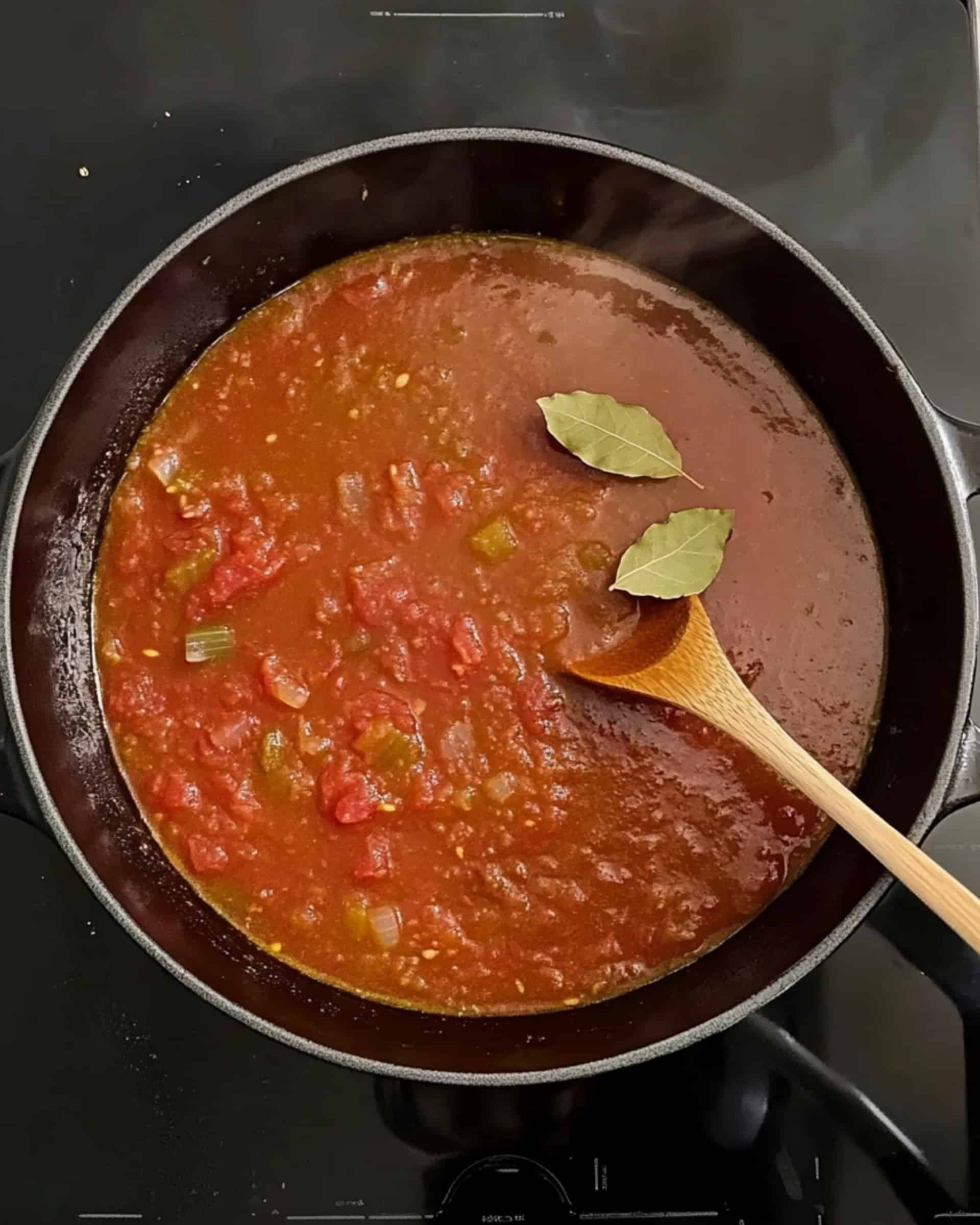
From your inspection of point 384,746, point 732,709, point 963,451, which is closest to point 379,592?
A: point 384,746

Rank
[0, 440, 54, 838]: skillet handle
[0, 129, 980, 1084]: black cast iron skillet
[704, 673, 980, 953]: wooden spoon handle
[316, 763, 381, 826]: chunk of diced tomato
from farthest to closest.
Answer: [316, 763, 381, 826]: chunk of diced tomato
[0, 129, 980, 1084]: black cast iron skillet
[0, 440, 54, 838]: skillet handle
[704, 673, 980, 953]: wooden spoon handle

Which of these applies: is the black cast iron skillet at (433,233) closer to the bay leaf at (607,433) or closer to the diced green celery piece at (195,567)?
the diced green celery piece at (195,567)

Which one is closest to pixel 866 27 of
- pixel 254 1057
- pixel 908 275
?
pixel 908 275

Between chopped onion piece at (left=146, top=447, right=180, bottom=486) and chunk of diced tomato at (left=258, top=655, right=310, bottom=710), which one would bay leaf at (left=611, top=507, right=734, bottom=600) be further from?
chopped onion piece at (left=146, top=447, right=180, bottom=486)

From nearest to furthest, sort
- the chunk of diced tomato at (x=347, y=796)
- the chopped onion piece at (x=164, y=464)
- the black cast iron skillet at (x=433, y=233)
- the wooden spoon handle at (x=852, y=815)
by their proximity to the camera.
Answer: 1. the wooden spoon handle at (x=852, y=815)
2. the black cast iron skillet at (x=433, y=233)
3. the chunk of diced tomato at (x=347, y=796)
4. the chopped onion piece at (x=164, y=464)

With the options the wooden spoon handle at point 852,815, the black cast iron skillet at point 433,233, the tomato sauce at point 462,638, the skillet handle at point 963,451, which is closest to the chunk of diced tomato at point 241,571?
the tomato sauce at point 462,638

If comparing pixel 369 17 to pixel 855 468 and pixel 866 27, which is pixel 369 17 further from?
pixel 855 468

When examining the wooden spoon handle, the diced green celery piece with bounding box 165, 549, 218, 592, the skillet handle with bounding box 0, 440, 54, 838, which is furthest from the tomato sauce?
the skillet handle with bounding box 0, 440, 54, 838

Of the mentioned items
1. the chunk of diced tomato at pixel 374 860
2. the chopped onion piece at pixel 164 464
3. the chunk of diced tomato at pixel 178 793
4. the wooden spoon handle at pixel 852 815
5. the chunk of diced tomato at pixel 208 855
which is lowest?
the wooden spoon handle at pixel 852 815
